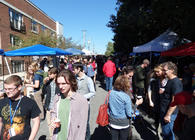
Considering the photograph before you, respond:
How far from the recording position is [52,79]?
3.37 metres

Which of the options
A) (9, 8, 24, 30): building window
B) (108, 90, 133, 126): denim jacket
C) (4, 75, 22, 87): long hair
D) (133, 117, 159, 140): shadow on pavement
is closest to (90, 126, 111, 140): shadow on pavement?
(133, 117, 159, 140): shadow on pavement

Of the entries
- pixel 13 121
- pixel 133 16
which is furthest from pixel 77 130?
pixel 133 16

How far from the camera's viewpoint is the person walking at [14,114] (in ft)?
5.85

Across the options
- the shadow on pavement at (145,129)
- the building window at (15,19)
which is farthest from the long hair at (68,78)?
the building window at (15,19)

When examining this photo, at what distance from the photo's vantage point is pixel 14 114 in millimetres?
1782

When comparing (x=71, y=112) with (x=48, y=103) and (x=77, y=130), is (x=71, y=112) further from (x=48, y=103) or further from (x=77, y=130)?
(x=48, y=103)

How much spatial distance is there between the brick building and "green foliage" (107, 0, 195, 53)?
1089cm

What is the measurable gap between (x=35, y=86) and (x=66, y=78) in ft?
8.28

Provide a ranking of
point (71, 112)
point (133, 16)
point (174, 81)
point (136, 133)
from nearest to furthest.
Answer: point (71, 112)
point (174, 81)
point (136, 133)
point (133, 16)

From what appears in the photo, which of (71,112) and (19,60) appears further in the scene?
(19,60)

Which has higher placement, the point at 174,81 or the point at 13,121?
the point at 174,81

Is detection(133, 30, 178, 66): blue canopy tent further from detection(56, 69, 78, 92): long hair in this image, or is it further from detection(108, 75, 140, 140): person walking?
detection(56, 69, 78, 92): long hair

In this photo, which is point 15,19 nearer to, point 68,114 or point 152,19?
point 152,19

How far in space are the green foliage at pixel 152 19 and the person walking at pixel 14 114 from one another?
5.81 m
